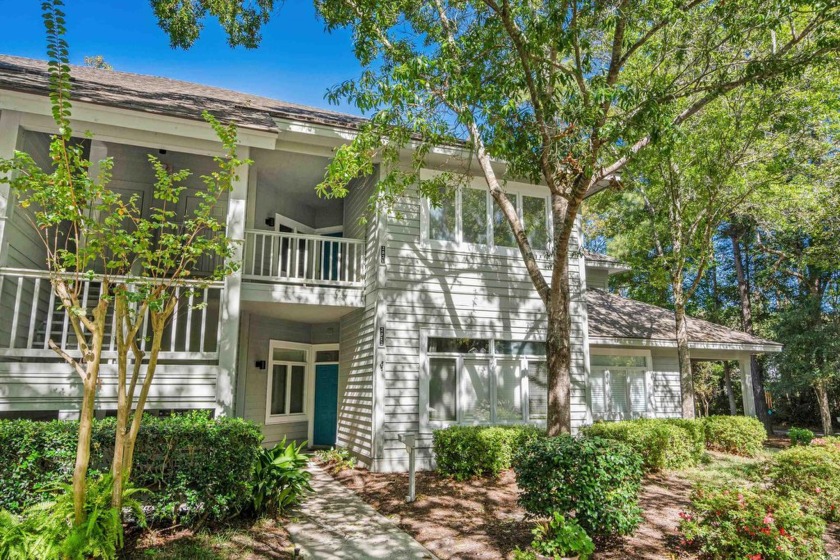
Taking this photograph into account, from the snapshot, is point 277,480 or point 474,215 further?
point 474,215

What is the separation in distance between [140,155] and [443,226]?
6.15m

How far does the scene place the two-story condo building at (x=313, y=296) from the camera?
7.34 meters

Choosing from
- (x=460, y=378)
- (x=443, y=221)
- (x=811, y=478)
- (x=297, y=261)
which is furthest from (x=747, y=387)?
(x=297, y=261)

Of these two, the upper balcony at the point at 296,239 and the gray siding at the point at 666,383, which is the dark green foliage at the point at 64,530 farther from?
the gray siding at the point at 666,383

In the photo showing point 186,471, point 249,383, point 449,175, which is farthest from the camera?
point 249,383

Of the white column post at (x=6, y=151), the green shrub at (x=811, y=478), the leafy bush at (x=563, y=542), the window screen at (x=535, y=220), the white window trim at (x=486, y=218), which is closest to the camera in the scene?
the leafy bush at (x=563, y=542)

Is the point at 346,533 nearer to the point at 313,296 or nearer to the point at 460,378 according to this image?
the point at 460,378

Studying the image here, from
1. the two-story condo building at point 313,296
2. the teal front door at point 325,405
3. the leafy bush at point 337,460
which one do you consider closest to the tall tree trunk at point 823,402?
the two-story condo building at point 313,296

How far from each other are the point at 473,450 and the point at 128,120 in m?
7.41

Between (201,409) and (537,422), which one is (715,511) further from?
(201,409)

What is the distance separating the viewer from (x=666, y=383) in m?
14.5

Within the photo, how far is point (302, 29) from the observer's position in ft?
37.2

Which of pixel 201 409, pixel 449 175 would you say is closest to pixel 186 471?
pixel 201 409

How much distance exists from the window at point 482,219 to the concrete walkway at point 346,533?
208 inches
